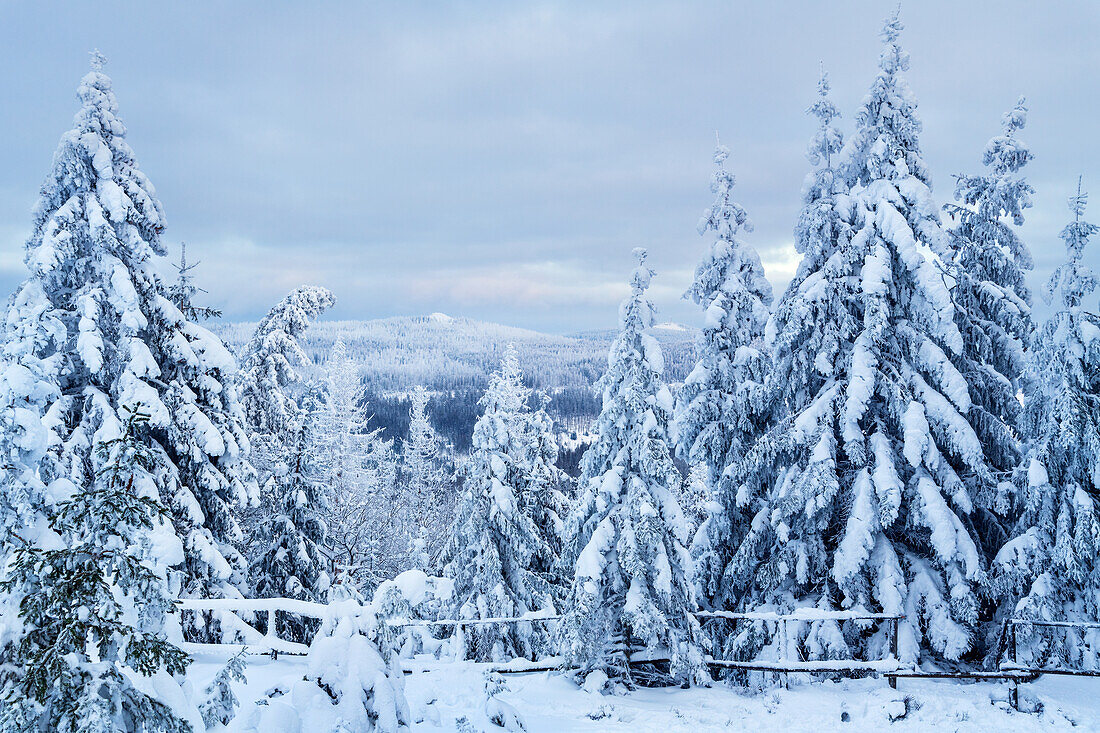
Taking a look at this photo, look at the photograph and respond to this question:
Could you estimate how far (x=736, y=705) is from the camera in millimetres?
11836

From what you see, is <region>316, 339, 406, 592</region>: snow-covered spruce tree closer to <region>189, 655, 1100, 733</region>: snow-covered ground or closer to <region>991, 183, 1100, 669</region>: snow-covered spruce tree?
<region>189, 655, 1100, 733</region>: snow-covered ground

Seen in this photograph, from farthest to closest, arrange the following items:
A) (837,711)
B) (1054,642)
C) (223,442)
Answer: (223,442)
(1054,642)
(837,711)

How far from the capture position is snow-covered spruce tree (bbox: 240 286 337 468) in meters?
25.8

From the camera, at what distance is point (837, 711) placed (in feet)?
36.3

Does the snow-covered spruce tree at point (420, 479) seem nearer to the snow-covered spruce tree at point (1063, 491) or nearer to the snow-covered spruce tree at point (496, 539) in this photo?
the snow-covered spruce tree at point (496, 539)

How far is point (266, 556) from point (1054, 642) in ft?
72.3

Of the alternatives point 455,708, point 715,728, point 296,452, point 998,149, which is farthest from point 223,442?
point 998,149

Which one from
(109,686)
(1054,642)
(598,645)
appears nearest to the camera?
(109,686)

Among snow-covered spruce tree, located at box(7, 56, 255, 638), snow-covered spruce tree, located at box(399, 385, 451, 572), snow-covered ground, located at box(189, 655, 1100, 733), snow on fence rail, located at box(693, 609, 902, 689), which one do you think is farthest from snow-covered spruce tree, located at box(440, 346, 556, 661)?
snow-covered spruce tree, located at box(399, 385, 451, 572)

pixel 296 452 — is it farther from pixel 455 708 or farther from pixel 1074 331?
pixel 1074 331

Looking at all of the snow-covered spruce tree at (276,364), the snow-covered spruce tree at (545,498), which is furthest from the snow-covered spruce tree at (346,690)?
the snow-covered spruce tree at (276,364)

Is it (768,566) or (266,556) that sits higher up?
(768,566)

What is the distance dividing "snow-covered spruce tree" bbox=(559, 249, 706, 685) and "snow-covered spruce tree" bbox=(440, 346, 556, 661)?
8.16m

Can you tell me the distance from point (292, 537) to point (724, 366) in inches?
591
